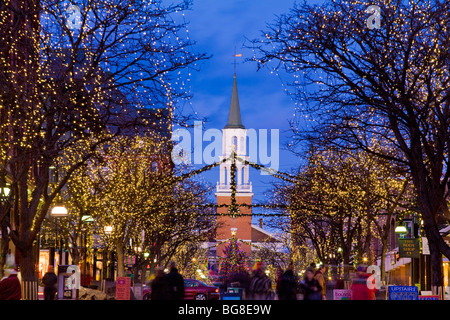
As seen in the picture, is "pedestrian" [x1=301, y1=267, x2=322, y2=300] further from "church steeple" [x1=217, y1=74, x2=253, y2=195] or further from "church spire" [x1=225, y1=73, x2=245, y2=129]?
"church spire" [x1=225, y1=73, x2=245, y2=129]

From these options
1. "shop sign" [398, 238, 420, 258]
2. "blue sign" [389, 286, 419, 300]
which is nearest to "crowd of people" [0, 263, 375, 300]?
"blue sign" [389, 286, 419, 300]

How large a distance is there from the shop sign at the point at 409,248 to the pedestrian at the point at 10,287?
19265mm

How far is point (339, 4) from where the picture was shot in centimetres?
1788

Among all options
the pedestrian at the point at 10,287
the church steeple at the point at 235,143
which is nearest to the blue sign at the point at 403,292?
the pedestrian at the point at 10,287

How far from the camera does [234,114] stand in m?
142

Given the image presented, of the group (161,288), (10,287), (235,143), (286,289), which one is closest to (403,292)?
(286,289)

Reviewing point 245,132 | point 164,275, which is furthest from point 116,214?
point 245,132

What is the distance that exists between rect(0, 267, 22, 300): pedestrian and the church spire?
126 m

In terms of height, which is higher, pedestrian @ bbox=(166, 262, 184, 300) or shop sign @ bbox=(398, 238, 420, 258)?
shop sign @ bbox=(398, 238, 420, 258)

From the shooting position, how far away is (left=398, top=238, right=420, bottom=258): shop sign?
29.3 metres

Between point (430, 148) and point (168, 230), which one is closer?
point (430, 148)
